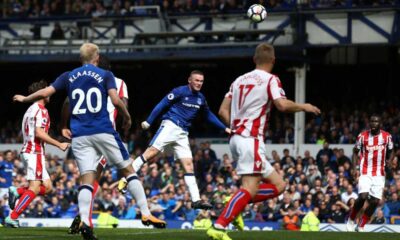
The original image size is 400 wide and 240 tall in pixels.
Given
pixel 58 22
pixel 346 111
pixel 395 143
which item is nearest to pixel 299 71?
pixel 346 111

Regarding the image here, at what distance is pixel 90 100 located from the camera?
1277 cm

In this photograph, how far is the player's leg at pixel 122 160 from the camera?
1282 centimetres

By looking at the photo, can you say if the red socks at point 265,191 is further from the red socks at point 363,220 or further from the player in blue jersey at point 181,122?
the red socks at point 363,220

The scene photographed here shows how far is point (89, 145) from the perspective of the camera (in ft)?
42.1

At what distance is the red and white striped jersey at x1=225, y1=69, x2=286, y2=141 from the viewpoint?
41.3ft

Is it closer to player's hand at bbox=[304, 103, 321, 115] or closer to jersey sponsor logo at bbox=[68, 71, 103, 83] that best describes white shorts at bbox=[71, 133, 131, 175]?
jersey sponsor logo at bbox=[68, 71, 103, 83]

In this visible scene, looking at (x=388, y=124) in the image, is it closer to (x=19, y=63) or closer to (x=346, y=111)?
(x=346, y=111)

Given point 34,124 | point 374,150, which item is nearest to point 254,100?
Answer: point 34,124

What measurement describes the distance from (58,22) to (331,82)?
30.2 ft

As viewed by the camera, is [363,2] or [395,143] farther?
[363,2]

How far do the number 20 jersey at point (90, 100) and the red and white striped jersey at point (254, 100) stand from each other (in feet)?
5.22

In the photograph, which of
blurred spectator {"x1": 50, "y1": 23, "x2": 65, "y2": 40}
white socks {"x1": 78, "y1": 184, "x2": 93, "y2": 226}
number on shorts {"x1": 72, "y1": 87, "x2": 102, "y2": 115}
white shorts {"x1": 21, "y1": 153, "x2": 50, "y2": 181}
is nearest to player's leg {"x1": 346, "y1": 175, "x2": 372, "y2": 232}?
white shorts {"x1": 21, "y1": 153, "x2": 50, "y2": 181}

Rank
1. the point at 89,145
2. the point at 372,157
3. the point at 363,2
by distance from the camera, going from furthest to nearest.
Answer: the point at 363,2 < the point at 372,157 < the point at 89,145

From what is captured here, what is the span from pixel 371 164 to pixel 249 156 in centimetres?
788
